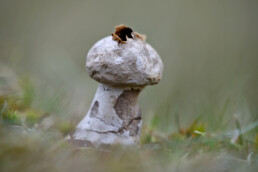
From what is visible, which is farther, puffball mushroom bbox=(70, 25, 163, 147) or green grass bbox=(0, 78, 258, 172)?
puffball mushroom bbox=(70, 25, 163, 147)

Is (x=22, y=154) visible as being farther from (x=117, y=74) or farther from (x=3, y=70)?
(x=3, y=70)

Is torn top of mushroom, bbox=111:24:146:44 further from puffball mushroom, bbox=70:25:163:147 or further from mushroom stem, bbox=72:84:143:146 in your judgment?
mushroom stem, bbox=72:84:143:146

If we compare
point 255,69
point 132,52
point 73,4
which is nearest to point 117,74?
point 132,52

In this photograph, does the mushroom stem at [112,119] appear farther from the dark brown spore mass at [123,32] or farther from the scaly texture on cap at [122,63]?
the dark brown spore mass at [123,32]

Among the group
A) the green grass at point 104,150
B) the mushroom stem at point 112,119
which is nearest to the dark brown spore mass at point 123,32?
the mushroom stem at point 112,119

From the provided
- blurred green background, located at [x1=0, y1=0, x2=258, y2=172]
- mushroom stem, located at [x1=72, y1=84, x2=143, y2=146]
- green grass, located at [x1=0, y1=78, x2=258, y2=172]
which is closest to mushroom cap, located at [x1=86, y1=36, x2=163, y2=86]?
mushroom stem, located at [x1=72, y1=84, x2=143, y2=146]

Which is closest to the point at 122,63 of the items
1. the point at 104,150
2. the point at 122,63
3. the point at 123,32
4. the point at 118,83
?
the point at 122,63
